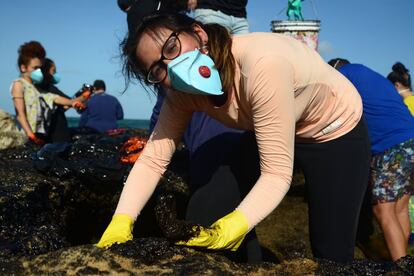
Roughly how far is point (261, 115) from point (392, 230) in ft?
6.38

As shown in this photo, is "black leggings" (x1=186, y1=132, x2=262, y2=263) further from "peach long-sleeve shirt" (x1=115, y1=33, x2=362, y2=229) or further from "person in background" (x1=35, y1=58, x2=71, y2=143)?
"person in background" (x1=35, y1=58, x2=71, y2=143)

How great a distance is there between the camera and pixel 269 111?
1.68 meters

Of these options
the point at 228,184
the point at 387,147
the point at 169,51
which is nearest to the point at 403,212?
the point at 387,147

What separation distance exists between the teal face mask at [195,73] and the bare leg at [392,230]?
1.97 metres

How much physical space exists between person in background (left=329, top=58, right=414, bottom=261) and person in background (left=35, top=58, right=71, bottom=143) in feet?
11.8

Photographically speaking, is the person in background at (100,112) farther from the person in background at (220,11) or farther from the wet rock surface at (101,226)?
the person in background at (220,11)

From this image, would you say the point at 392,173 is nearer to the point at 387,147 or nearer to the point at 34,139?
the point at 387,147

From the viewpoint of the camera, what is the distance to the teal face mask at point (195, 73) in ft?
5.69

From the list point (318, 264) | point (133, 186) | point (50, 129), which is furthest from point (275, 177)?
point (50, 129)

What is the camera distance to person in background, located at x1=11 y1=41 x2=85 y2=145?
505 centimetres

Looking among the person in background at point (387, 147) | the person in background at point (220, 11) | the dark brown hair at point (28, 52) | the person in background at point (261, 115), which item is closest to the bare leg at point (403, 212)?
the person in background at point (387, 147)

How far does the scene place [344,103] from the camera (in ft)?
6.82

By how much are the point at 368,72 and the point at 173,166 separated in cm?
164

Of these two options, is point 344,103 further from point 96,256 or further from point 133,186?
point 96,256
